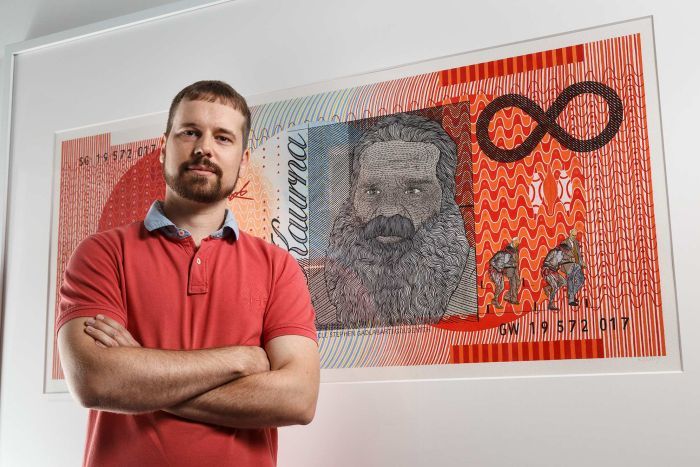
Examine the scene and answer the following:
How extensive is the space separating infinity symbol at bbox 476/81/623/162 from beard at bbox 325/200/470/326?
13cm

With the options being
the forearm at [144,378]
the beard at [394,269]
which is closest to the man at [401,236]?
the beard at [394,269]

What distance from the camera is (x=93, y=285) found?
51.7 inches

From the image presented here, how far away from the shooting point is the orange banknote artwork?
1361 mm

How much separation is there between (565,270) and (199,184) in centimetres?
65

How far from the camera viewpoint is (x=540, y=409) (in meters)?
1.37

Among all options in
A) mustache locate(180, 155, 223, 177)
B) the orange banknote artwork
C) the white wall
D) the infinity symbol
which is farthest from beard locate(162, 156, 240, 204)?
the infinity symbol

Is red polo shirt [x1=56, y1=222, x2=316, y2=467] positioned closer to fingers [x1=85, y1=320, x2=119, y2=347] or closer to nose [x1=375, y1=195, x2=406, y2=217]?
fingers [x1=85, y1=320, x2=119, y2=347]

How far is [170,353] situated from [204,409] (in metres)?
0.10

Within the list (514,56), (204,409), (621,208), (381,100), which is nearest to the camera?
(204,409)

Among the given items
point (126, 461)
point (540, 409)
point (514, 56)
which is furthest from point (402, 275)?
point (126, 461)

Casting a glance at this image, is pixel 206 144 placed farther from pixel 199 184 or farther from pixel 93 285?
pixel 93 285

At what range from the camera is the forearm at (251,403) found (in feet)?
4.09

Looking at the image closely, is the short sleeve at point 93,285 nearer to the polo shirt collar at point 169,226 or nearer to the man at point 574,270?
the polo shirt collar at point 169,226

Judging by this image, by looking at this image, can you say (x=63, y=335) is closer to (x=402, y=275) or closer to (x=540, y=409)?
(x=402, y=275)
